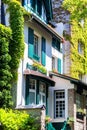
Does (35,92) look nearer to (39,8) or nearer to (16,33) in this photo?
(16,33)

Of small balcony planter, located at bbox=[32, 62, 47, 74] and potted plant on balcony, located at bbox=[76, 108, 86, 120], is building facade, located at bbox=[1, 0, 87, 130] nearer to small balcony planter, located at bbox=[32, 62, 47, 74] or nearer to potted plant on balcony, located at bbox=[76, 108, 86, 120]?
small balcony planter, located at bbox=[32, 62, 47, 74]

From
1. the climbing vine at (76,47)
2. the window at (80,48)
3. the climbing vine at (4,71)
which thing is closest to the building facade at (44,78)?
the climbing vine at (4,71)

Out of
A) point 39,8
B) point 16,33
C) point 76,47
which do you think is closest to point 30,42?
point 16,33

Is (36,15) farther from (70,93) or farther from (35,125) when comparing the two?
(35,125)

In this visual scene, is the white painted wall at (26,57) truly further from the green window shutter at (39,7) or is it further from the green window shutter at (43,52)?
the green window shutter at (39,7)

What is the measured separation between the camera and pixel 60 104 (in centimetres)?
3125

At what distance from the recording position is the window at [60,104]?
31.0 m

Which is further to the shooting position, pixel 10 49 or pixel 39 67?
pixel 39 67

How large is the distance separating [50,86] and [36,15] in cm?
557

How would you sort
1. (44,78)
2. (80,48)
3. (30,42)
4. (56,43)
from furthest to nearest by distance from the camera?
(80,48) → (56,43) → (30,42) → (44,78)

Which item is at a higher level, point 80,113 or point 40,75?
point 40,75

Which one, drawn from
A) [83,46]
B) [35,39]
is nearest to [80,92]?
[35,39]

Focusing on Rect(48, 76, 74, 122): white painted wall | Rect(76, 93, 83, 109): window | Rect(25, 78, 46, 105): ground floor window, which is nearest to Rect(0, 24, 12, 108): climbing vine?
Rect(25, 78, 46, 105): ground floor window

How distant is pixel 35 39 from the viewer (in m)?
31.1
